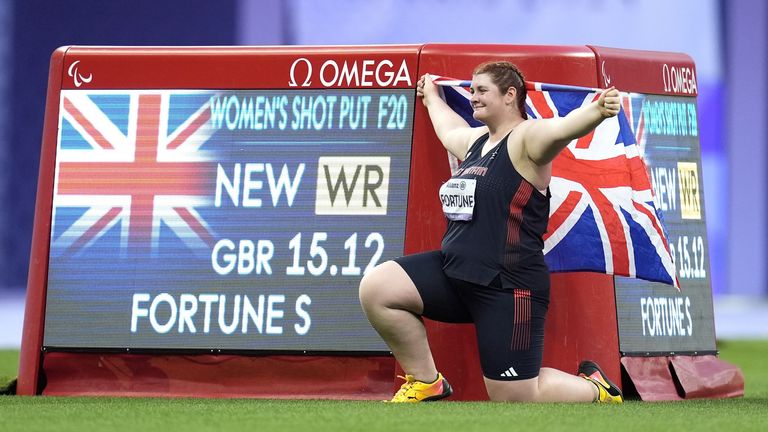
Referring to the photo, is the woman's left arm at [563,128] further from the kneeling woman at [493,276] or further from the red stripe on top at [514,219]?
the red stripe on top at [514,219]

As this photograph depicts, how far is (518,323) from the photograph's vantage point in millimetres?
4844

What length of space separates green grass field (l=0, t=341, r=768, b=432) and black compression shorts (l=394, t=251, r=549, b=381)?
17 cm

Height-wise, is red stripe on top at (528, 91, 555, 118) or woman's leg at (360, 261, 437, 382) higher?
red stripe on top at (528, 91, 555, 118)

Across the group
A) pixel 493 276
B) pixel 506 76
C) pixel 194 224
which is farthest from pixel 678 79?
pixel 194 224

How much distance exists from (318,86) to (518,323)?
4.12ft

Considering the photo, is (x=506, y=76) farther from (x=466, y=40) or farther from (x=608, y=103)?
(x=466, y=40)

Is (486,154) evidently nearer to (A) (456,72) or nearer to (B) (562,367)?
(A) (456,72)

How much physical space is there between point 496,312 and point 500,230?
28cm

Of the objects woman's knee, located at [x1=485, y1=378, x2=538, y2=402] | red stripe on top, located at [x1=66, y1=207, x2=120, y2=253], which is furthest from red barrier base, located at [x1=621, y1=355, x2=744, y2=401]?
red stripe on top, located at [x1=66, y1=207, x2=120, y2=253]

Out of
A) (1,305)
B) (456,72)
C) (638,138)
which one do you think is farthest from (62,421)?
(1,305)

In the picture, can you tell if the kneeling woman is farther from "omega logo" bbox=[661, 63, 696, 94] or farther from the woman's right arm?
"omega logo" bbox=[661, 63, 696, 94]

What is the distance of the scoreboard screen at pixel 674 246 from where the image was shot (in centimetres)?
541

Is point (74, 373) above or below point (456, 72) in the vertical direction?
below

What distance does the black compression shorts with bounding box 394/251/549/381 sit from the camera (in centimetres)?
484
